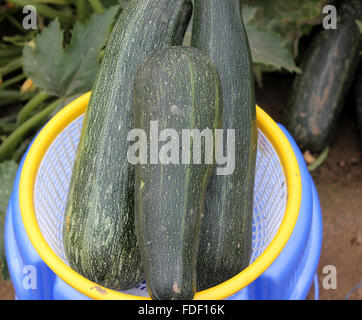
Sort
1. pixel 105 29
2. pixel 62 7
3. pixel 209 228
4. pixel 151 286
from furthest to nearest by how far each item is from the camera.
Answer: pixel 62 7 < pixel 105 29 < pixel 209 228 < pixel 151 286

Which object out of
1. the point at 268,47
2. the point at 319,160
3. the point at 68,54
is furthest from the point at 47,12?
the point at 319,160

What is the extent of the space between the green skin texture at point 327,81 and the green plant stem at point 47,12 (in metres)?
1.03

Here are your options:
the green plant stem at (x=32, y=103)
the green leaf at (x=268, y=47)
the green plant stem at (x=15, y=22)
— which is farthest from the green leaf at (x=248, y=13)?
the green plant stem at (x=15, y=22)

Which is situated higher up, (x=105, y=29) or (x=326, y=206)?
(x=105, y=29)

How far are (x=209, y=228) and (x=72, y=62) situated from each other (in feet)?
2.51

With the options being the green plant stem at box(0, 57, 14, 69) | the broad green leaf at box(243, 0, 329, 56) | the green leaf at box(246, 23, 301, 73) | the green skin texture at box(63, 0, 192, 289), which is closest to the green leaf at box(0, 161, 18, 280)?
the green skin texture at box(63, 0, 192, 289)

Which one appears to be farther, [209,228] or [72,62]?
[72,62]

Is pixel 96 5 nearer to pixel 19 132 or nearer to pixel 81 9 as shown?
pixel 81 9

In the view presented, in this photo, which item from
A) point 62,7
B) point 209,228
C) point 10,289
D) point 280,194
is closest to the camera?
point 209,228

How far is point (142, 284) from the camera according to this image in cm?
139

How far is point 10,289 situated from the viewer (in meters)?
1.76

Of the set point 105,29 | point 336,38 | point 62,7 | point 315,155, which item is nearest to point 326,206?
point 315,155

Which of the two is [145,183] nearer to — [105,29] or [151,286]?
[151,286]

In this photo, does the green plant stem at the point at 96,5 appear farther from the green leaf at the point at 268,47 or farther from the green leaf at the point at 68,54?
the green leaf at the point at 268,47
